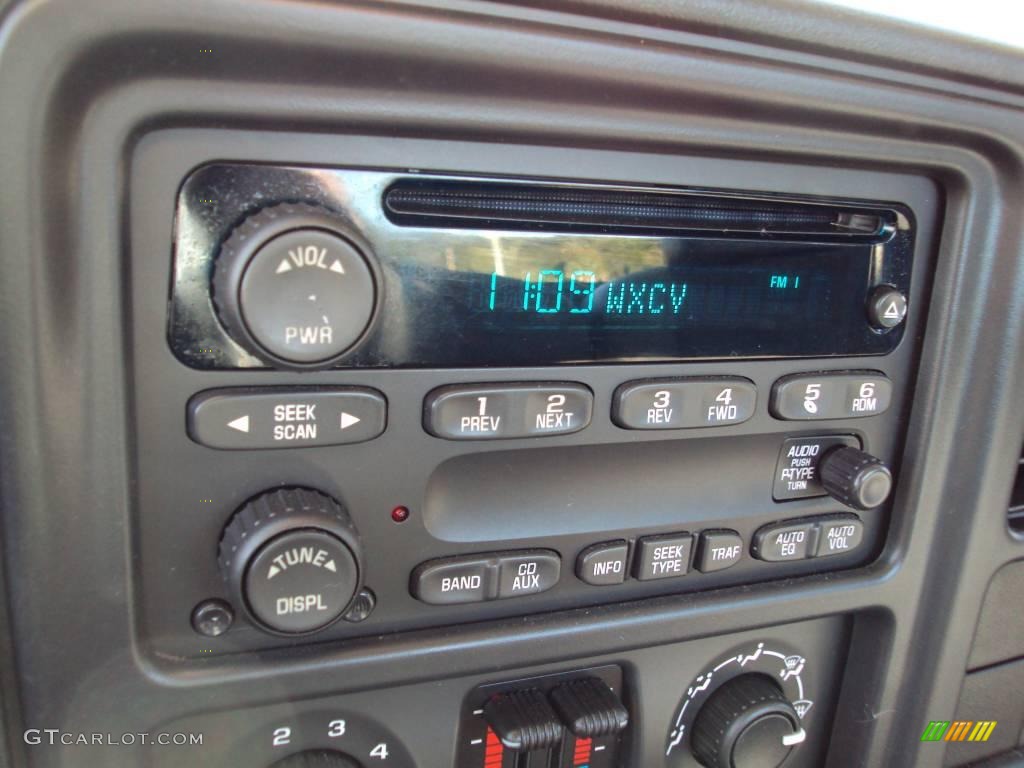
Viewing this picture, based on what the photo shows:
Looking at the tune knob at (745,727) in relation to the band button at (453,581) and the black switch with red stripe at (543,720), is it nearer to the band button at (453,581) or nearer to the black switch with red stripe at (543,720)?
the black switch with red stripe at (543,720)

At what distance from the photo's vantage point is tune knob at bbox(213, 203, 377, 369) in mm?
508

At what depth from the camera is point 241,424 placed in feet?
1.79

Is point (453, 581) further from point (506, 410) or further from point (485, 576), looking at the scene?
point (506, 410)

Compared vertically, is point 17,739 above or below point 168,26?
below

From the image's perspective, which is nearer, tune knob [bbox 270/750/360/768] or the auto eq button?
tune knob [bbox 270/750/360/768]

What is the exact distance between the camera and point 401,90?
0.52m

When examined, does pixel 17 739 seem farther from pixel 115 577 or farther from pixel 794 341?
pixel 794 341

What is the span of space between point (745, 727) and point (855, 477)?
257mm

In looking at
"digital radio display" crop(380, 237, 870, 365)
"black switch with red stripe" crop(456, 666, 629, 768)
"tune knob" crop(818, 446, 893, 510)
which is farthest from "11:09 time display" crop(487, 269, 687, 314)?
"black switch with red stripe" crop(456, 666, 629, 768)

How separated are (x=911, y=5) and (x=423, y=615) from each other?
1.98 feet

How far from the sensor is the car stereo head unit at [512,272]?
0.52 metres

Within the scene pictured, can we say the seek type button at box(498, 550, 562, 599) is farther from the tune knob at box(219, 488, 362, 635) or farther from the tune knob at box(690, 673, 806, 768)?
the tune knob at box(690, 673, 806, 768)

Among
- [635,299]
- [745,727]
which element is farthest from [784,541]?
[635,299]

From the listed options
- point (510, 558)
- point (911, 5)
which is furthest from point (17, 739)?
point (911, 5)
